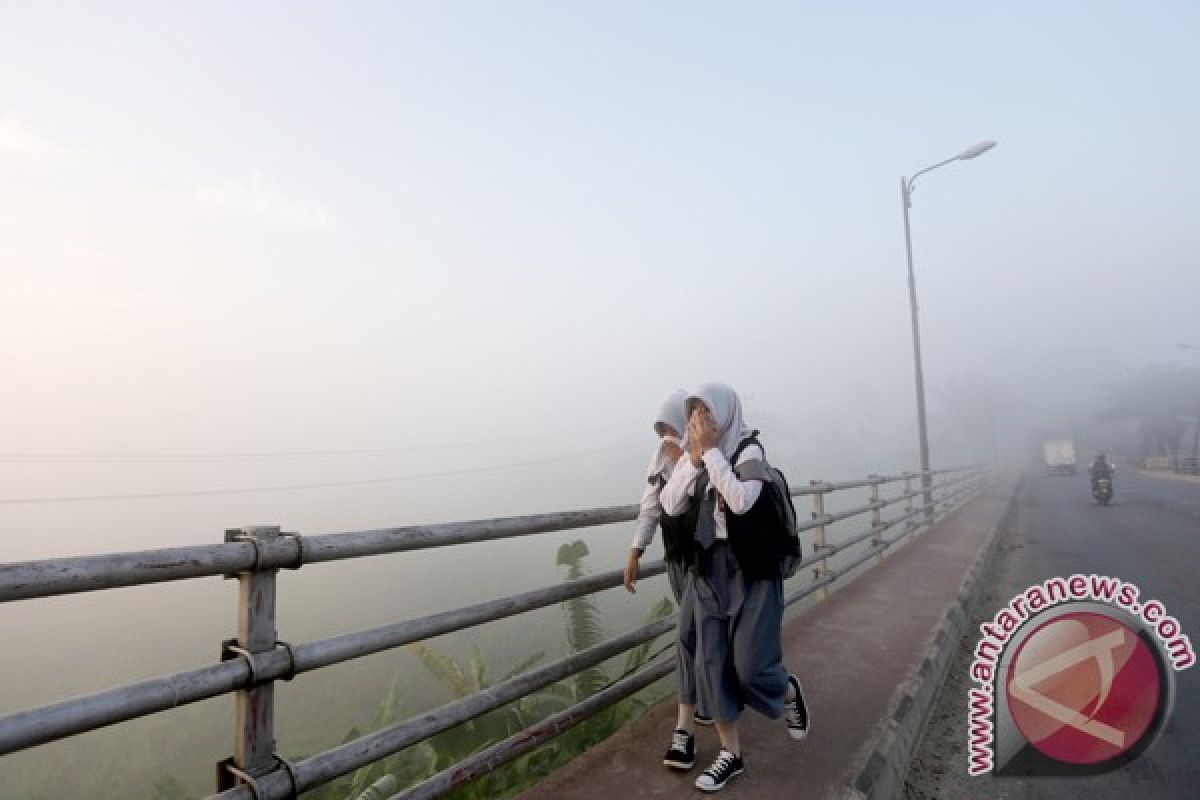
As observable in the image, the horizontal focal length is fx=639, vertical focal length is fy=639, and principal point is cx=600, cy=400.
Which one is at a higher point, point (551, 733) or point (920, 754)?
point (551, 733)

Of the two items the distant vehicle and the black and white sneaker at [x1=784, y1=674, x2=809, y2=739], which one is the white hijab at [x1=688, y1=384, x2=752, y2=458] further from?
the distant vehicle

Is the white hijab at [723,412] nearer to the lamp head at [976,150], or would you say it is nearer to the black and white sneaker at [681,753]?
the black and white sneaker at [681,753]

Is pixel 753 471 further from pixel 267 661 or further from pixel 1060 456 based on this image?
pixel 1060 456

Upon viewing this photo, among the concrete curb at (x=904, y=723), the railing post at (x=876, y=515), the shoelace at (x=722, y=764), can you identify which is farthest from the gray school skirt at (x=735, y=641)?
the railing post at (x=876, y=515)

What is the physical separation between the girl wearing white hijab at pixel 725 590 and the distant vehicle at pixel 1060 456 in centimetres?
5080

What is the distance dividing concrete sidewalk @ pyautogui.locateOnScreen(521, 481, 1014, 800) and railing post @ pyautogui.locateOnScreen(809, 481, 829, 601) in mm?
143

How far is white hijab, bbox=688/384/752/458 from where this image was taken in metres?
2.66

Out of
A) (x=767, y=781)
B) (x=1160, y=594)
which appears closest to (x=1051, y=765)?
(x=767, y=781)

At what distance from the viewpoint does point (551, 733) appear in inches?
108

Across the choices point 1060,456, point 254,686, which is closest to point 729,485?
point 254,686

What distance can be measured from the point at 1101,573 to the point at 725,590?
288 inches

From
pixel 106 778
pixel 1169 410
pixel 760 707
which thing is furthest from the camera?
pixel 1169 410

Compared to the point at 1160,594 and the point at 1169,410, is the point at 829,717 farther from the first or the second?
the point at 1169,410

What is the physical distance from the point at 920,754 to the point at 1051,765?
21.9 inches
